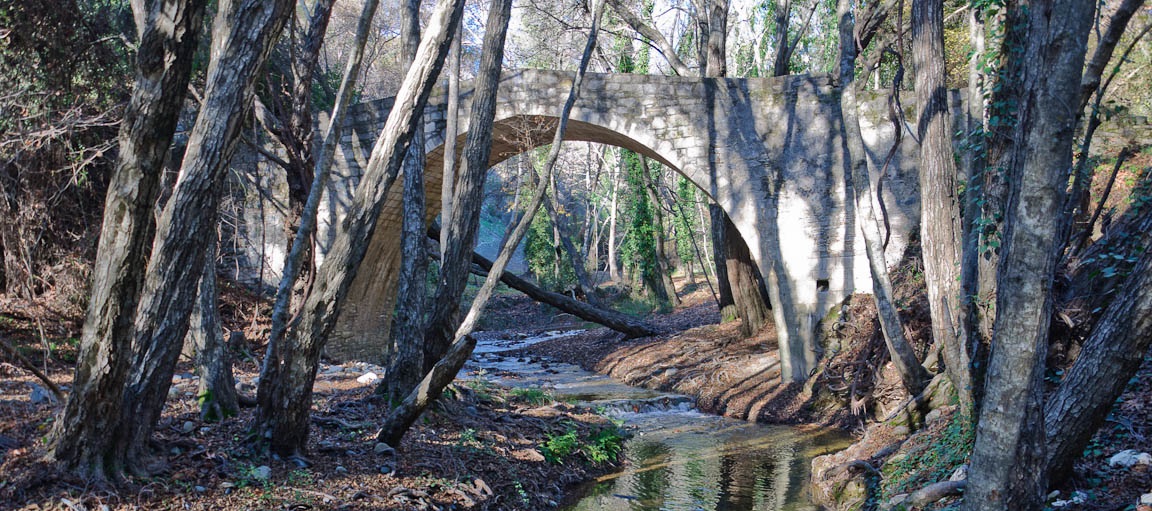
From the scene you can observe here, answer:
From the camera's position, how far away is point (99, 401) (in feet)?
10.1

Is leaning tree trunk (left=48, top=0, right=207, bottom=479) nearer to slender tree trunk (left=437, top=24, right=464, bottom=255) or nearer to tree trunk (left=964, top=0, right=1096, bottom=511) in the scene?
slender tree trunk (left=437, top=24, right=464, bottom=255)

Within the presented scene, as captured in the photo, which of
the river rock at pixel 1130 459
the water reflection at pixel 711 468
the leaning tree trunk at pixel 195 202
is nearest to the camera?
the leaning tree trunk at pixel 195 202

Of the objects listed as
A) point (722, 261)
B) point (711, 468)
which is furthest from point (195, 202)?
point (722, 261)

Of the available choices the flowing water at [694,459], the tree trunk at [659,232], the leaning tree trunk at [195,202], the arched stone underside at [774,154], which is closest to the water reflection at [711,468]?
the flowing water at [694,459]

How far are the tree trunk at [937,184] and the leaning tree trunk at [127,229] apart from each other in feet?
15.1

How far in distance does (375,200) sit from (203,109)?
3.37ft

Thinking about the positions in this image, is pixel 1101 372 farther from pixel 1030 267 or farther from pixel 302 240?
pixel 302 240

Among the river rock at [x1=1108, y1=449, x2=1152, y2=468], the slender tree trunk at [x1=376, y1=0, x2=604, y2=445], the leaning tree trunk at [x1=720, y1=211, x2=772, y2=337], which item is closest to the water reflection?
the slender tree trunk at [x1=376, y1=0, x2=604, y2=445]

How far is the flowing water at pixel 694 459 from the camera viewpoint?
5160mm

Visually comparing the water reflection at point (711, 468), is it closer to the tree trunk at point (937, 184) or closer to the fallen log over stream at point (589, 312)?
the tree trunk at point (937, 184)

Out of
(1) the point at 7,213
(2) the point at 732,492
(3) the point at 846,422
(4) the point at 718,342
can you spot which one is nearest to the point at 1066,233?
(2) the point at 732,492

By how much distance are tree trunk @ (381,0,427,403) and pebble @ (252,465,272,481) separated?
1719 mm

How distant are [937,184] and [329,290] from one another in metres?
4.07

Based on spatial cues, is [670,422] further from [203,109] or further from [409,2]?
[203,109]
